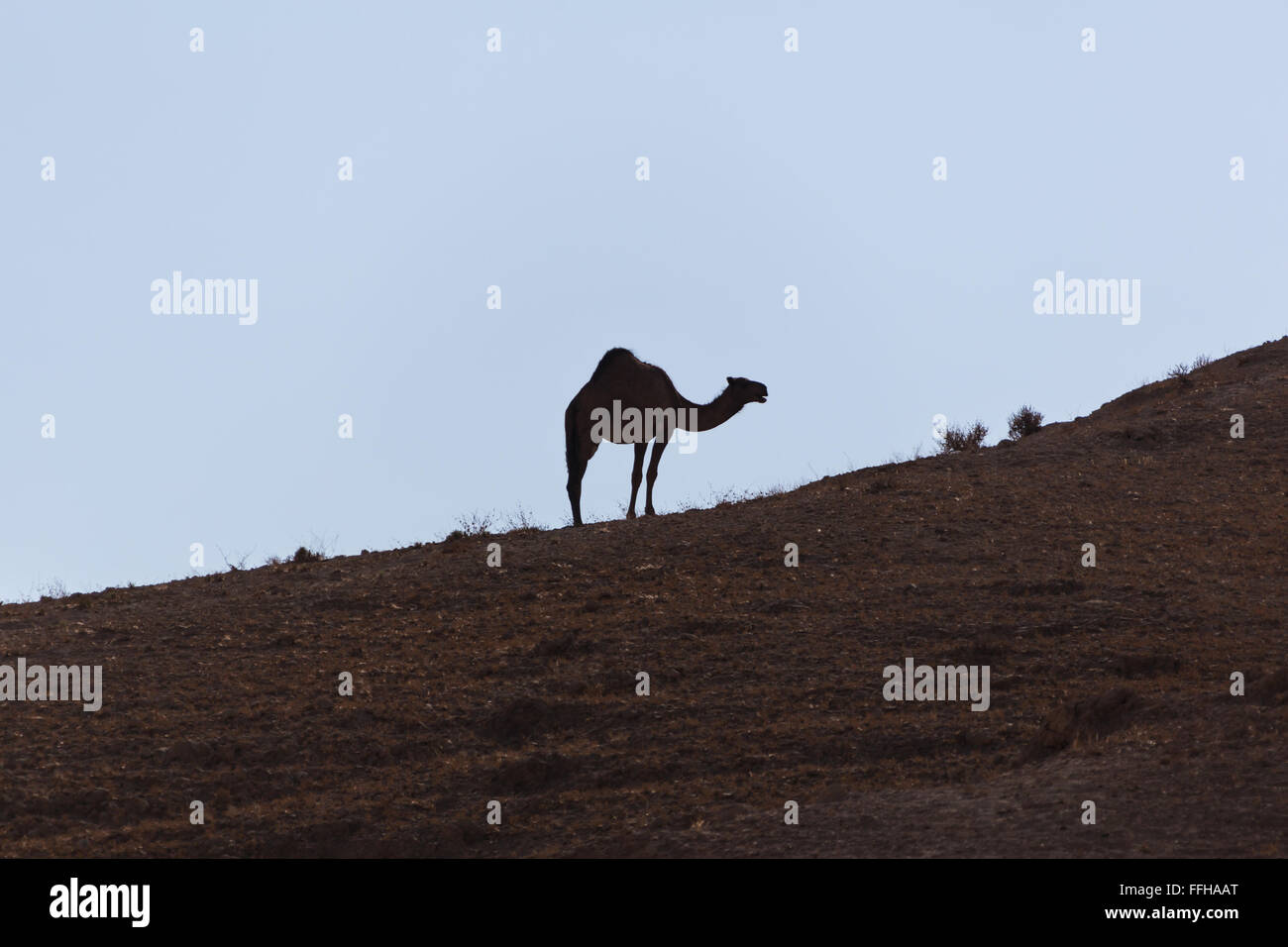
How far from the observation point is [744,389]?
23.4m

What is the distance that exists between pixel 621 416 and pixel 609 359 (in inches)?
34.7

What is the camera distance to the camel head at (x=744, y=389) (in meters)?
23.4

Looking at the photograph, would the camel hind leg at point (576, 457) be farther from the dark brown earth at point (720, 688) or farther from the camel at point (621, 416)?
the dark brown earth at point (720, 688)

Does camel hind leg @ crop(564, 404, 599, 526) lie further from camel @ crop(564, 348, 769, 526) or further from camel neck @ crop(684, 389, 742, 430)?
camel neck @ crop(684, 389, 742, 430)

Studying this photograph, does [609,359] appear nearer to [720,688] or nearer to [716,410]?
[716,410]

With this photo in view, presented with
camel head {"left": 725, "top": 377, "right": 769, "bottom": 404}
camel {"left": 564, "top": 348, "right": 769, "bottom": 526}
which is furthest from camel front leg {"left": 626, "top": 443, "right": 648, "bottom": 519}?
camel head {"left": 725, "top": 377, "right": 769, "bottom": 404}

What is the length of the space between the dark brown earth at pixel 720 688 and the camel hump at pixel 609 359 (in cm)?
252

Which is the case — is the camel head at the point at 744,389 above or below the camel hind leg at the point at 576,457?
above

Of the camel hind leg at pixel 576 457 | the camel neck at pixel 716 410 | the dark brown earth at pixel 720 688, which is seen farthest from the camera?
the camel neck at pixel 716 410

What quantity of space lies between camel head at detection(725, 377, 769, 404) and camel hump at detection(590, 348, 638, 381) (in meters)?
2.50

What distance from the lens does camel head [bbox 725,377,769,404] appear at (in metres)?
23.4

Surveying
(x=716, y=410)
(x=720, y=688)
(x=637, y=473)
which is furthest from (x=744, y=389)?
(x=720, y=688)

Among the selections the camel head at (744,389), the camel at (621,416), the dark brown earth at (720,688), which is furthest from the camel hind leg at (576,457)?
the camel head at (744,389)
